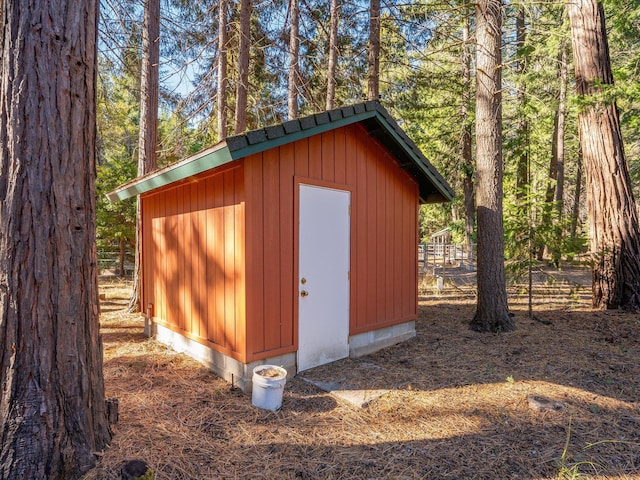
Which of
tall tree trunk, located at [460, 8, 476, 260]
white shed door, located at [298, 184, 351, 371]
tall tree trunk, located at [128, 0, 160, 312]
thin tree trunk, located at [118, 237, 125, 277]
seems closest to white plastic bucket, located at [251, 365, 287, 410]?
white shed door, located at [298, 184, 351, 371]

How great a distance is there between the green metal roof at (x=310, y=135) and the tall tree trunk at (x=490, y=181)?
64 centimetres

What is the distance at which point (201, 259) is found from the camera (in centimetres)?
458

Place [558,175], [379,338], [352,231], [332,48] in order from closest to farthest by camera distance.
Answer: [352,231] < [379,338] < [332,48] < [558,175]

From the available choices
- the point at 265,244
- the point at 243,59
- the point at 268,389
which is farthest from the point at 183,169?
the point at 243,59

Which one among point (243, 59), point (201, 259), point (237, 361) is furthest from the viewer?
point (243, 59)

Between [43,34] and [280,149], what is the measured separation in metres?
2.26

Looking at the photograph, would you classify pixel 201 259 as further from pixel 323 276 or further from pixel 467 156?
pixel 467 156

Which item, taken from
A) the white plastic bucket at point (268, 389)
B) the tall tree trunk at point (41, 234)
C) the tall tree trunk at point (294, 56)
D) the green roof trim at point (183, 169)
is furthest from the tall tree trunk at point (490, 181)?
the tall tree trunk at point (41, 234)

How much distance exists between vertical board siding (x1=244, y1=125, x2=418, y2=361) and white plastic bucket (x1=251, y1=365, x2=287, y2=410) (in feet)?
1.29

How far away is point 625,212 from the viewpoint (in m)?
6.90

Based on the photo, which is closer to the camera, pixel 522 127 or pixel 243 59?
pixel 243 59

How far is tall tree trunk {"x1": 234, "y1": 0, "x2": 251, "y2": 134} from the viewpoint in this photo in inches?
326

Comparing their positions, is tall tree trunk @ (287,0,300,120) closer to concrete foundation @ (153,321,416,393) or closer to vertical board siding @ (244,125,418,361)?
vertical board siding @ (244,125,418,361)

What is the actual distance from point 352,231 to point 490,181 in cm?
262
